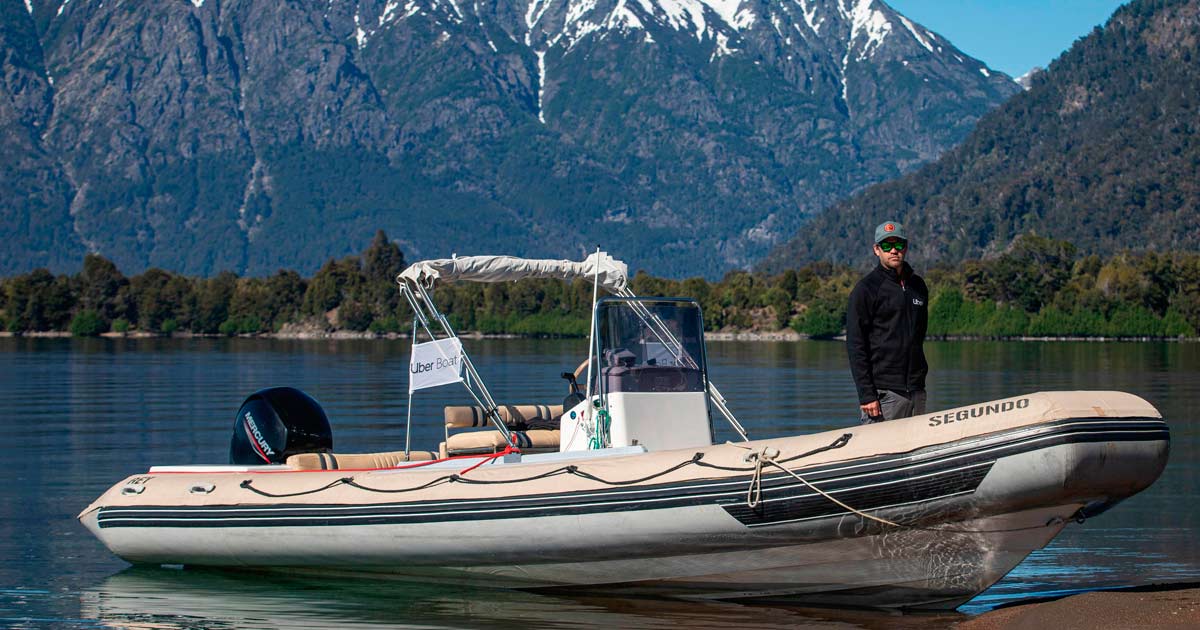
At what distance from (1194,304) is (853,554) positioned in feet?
327

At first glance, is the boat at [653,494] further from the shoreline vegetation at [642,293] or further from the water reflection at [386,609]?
the shoreline vegetation at [642,293]

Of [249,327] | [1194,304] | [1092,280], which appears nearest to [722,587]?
[1194,304]

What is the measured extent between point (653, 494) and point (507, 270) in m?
4.04

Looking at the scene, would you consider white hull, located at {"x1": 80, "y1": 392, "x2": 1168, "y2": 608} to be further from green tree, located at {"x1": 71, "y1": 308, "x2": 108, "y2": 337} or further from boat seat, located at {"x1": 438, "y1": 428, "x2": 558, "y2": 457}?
green tree, located at {"x1": 71, "y1": 308, "x2": 108, "y2": 337}

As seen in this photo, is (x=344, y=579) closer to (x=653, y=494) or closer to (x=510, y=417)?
(x=510, y=417)

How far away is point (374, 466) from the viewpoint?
1302 cm

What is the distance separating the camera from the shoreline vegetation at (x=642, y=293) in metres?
107

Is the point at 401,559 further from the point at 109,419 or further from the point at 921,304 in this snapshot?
the point at 109,419

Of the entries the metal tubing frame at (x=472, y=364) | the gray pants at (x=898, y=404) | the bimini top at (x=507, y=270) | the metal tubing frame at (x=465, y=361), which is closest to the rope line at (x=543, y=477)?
the gray pants at (x=898, y=404)

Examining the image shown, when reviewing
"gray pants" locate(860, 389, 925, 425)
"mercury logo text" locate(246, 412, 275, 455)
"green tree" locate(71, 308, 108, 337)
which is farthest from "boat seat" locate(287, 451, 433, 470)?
"green tree" locate(71, 308, 108, 337)

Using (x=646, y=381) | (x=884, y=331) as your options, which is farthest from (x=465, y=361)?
(x=884, y=331)

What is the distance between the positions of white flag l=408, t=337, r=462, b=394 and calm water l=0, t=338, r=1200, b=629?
1.70 metres

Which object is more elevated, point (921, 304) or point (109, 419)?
point (921, 304)

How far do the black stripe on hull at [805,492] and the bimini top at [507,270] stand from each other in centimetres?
268
